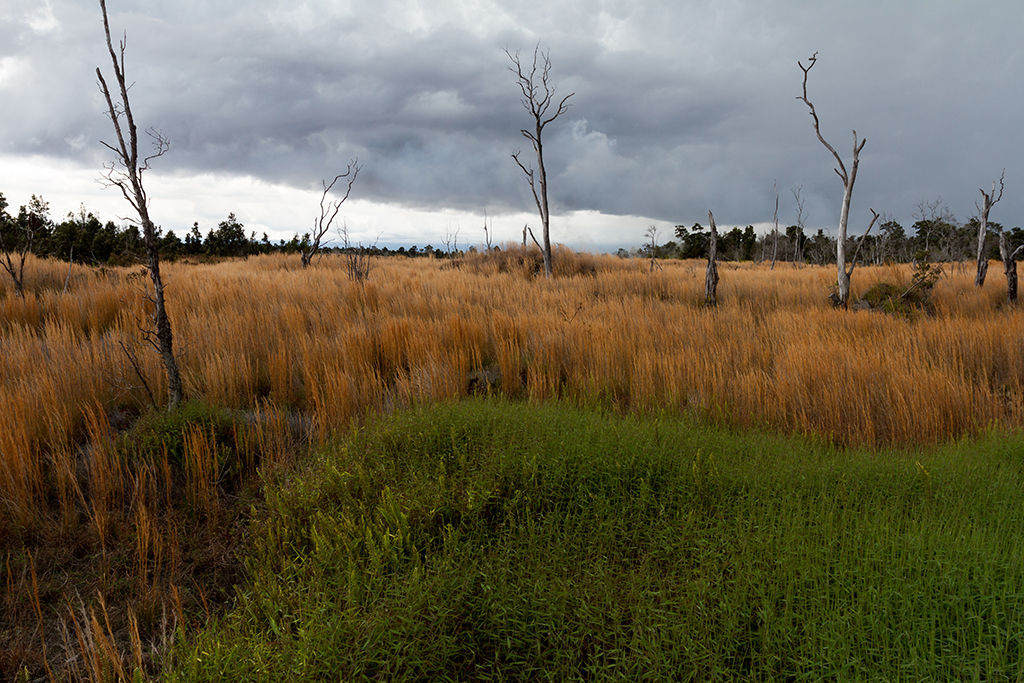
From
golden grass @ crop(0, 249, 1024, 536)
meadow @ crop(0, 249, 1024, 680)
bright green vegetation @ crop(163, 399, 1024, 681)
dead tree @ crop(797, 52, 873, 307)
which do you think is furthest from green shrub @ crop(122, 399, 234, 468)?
dead tree @ crop(797, 52, 873, 307)

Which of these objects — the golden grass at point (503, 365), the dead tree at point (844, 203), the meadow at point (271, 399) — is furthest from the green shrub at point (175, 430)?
the dead tree at point (844, 203)

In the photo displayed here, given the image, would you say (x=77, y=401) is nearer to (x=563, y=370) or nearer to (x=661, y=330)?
(x=563, y=370)

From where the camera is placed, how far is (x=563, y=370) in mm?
5410

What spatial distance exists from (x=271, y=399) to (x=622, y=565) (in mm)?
3498

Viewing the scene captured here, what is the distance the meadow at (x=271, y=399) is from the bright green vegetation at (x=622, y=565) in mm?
304

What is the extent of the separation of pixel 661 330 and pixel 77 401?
605cm

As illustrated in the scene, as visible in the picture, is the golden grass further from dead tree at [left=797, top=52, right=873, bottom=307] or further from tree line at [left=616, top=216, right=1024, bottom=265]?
tree line at [left=616, top=216, right=1024, bottom=265]

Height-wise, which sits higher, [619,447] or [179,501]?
[619,447]

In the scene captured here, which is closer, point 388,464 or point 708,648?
point 708,648

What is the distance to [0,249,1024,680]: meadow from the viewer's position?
2531 millimetres

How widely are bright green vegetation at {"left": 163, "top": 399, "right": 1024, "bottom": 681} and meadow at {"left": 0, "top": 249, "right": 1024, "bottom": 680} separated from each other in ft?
→ 1.00

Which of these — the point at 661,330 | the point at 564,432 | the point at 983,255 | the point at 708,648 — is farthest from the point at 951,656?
the point at 983,255

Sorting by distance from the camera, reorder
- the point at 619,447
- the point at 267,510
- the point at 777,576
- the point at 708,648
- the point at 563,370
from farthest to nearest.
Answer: the point at 563,370 → the point at 267,510 → the point at 619,447 → the point at 777,576 → the point at 708,648

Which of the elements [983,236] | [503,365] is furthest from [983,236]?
[503,365]
